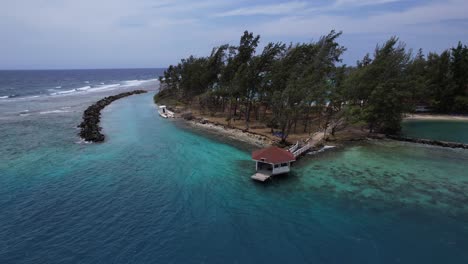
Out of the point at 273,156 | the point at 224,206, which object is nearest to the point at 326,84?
the point at 273,156

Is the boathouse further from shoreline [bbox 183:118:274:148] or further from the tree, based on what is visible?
the tree

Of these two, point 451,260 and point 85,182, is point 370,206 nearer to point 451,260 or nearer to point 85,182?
point 451,260

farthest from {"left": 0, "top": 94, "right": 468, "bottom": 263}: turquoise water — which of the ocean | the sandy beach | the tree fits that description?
the tree

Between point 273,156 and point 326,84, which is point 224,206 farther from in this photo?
point 326,84

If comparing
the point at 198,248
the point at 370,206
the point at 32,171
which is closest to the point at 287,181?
the point at 370,206

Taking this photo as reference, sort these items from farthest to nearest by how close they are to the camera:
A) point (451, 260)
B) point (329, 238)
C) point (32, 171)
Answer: point (32, 171) < point (329, 238) < point (451, 260)

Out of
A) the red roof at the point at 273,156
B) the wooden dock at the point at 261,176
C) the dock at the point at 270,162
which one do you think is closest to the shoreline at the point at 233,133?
the dock at the point at 270,162
